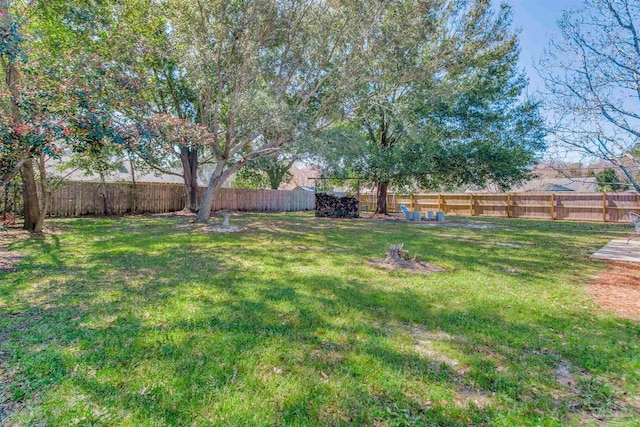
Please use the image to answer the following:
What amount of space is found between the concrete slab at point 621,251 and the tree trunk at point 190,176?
47.8 ft

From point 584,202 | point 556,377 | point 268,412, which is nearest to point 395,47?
point 556,377

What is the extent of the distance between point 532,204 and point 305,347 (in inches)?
704

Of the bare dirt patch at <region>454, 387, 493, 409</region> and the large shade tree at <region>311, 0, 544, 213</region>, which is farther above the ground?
the large shade tree at <region>311, 0, 544, 213</region>

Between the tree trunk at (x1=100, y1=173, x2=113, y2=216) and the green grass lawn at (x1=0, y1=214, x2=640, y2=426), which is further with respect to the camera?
the tree trunk at (x1=100, y1=173, x2=113, y2=216)

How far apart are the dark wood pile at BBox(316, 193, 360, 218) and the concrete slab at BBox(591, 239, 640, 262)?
927 cm

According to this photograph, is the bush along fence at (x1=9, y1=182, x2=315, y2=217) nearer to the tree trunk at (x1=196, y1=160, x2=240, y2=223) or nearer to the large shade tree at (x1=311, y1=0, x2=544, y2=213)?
the tree trunk at (x1=196, y1=160, x2=240, y2=223)

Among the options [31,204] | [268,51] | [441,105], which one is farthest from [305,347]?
[441,105]

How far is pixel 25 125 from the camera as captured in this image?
159 inches

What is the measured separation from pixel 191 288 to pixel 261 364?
2019 millimetres

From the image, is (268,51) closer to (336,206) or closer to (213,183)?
(213,183)

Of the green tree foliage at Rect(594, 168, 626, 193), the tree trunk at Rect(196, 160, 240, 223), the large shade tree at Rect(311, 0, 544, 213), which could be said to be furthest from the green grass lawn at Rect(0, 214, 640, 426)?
the large shade tree at Rect(311, 0, 544, 213)

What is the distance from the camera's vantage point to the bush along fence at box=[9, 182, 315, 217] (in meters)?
12.7

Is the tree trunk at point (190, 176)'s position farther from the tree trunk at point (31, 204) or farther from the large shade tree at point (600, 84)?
the large shade tree at point (600, 84)

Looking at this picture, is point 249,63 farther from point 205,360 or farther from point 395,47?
point 205,360
